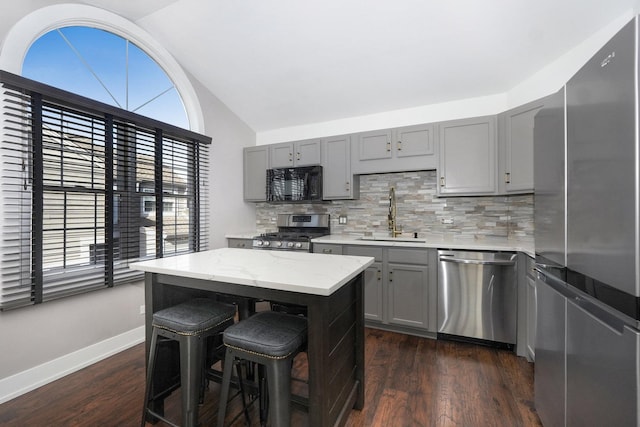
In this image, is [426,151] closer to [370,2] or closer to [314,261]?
[370,2]

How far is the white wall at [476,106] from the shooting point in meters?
2.17

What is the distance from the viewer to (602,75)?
3.31 feet

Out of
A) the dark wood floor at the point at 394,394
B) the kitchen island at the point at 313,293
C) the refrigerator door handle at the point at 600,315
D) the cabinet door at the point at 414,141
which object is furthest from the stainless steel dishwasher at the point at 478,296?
the refrigerator door handle at the point at 600,315

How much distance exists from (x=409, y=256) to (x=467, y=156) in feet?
3.99

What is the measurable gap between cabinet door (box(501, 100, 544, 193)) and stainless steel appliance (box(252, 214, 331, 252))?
211cm

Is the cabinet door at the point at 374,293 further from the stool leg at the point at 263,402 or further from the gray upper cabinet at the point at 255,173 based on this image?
the gray upper cabinet at the point at 255,173

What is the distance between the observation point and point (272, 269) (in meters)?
1.53

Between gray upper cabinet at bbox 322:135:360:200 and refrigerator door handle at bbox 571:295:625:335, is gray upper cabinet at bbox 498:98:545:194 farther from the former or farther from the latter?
refrigerator door handle at bbox 571:295:625:335

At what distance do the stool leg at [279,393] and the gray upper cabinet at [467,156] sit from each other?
98.4 inches

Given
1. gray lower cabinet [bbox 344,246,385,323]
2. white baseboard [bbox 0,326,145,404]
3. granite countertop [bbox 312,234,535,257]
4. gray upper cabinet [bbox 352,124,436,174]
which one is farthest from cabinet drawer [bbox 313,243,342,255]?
white baseboard [bbox 0,326,145,404]

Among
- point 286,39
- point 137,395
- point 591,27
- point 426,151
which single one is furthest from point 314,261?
point 591,27

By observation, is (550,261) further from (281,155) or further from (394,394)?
(281,155)

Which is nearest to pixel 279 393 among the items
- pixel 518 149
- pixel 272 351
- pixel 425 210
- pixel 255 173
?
pixel 272 351

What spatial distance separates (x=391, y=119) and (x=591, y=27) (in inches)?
72.8
